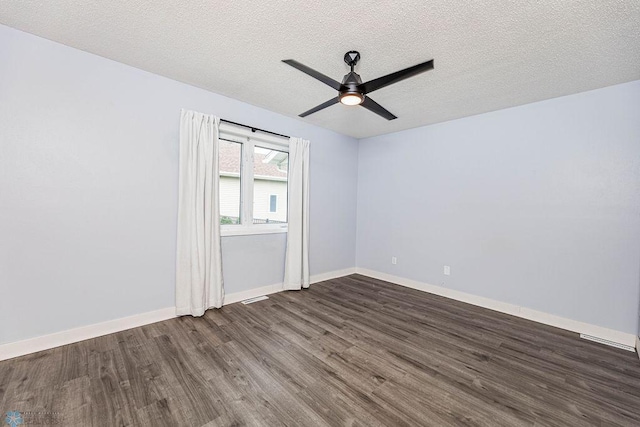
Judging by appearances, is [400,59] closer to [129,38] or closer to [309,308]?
[129,38]

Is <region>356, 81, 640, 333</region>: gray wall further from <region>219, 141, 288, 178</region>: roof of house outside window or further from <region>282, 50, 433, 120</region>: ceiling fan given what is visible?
<region>282, 50, 433, 120</region>: ceiling fan

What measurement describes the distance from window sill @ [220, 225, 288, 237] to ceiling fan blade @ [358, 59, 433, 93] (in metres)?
2.38

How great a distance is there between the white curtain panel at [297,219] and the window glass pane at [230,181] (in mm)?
780

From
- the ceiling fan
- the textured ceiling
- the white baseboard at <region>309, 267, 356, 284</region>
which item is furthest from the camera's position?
the white baseboard at <region>309, 267, 356, 284</region>

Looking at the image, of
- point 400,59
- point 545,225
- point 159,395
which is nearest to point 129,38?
point 400,59

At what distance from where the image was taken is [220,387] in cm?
184

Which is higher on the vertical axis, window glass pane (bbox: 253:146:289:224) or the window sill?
window glass pane (bbox: 253:146:289:224)

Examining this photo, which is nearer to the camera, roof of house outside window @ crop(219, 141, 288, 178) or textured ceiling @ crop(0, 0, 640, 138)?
textured ceiling @ crop(0, 0, 640, 138)

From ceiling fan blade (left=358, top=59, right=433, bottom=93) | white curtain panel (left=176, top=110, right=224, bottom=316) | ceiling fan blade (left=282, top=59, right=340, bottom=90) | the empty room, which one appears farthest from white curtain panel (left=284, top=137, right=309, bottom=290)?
ceiling fan blade (left=358, top=59, right=433, bottom=93)

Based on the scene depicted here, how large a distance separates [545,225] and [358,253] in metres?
2.90

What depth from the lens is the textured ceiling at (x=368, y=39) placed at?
70.2 inches

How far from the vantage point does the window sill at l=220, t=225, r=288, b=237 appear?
3426 millimetres

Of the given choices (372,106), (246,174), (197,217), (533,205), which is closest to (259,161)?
(246,174)

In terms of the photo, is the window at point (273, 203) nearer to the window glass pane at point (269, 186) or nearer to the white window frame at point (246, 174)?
the window glass pane at point (269, 186)
